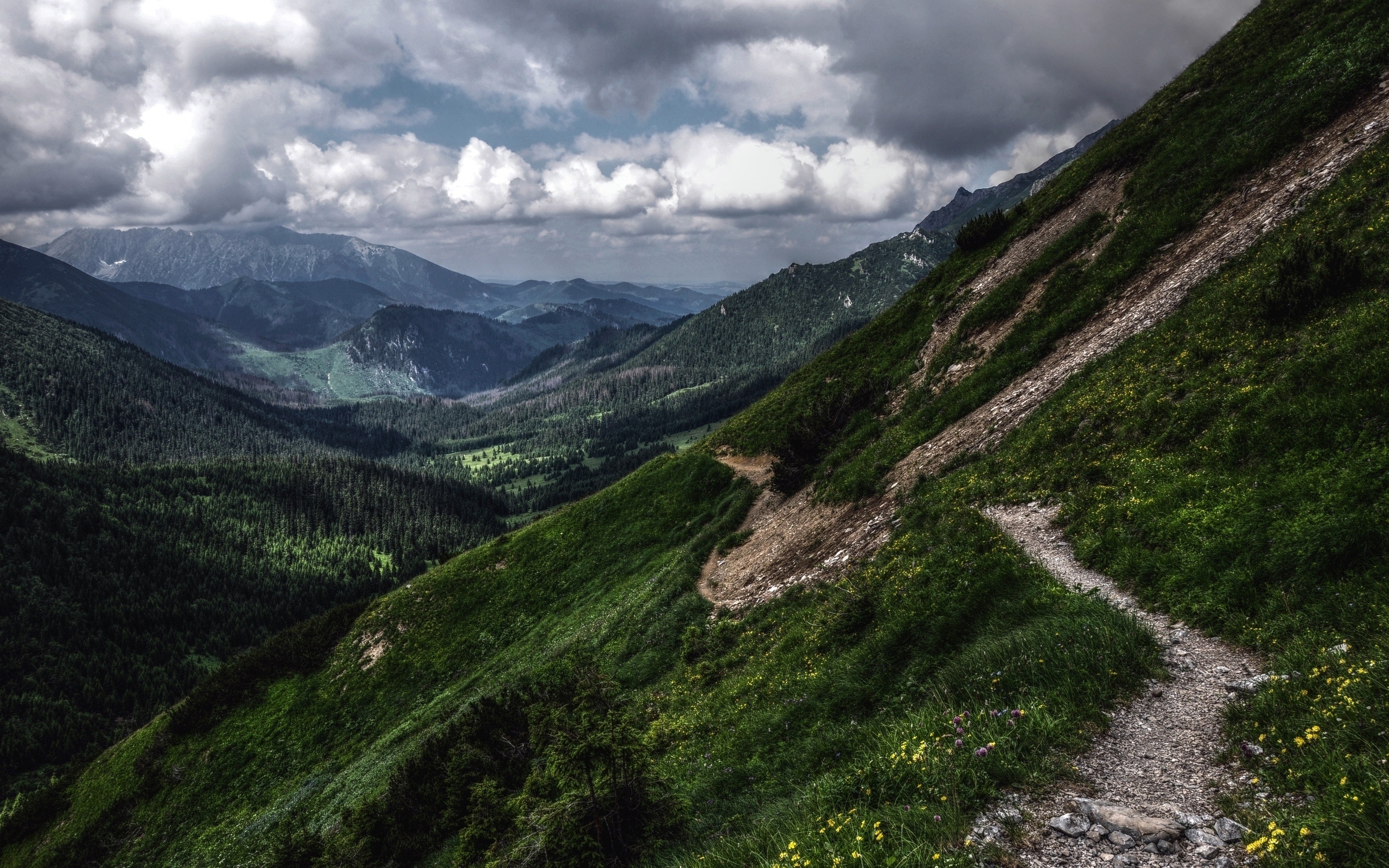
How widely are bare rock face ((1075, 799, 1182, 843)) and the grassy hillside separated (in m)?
0.62

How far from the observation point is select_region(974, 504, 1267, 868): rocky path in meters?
A: 5.58

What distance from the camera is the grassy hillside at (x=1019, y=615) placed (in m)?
7.15

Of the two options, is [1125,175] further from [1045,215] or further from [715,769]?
[715,769]

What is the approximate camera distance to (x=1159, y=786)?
6.51 m

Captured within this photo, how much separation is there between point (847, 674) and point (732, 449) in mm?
38010

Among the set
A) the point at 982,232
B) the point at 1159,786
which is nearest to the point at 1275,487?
the point at 1159,786

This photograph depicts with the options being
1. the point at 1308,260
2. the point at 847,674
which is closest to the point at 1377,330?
the point at 1308,260

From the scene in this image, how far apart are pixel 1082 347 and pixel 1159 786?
2326 cm

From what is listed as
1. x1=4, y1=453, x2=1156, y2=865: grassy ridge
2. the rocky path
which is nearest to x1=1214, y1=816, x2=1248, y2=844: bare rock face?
the rocky path

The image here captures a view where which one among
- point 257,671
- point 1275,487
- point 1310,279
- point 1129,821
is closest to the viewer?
point 1129,821

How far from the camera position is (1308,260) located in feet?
52.1

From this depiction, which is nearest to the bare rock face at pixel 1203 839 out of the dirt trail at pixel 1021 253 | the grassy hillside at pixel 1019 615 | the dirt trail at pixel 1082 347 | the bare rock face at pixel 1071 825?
the grassy hillside at pixel 1019 615

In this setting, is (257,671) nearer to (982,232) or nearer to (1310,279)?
(1310,279)

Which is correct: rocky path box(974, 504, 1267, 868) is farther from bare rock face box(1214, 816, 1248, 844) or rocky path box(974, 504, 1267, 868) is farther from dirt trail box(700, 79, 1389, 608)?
dirt trail box(700, 79, 1389, 608)
